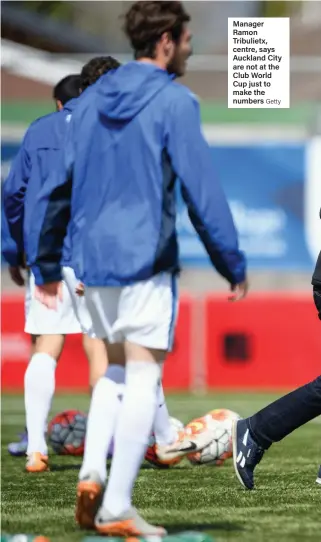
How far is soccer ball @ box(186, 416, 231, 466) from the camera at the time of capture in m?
6.63

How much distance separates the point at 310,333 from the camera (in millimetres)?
13695

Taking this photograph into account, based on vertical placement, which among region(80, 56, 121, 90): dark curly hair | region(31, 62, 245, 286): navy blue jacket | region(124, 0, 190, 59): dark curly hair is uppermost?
region(124, 0, 190, 59): dark curly hair

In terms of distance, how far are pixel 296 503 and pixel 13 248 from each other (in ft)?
7.50

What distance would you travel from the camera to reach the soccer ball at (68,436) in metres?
7.40

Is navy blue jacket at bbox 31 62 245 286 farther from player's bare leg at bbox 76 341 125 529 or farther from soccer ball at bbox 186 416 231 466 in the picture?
soccer ball at bbox 186 416 231 466

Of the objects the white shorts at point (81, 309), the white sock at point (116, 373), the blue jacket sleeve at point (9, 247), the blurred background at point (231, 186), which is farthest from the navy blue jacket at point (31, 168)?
the blurred background at point (231, 186)

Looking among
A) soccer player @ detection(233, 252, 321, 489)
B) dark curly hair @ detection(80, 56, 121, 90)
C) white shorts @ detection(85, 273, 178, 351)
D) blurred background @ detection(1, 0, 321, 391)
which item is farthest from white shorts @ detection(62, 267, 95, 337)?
blurred background @ detection(1, 0, 321, 391)

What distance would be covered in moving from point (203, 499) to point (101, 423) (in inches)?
41.6

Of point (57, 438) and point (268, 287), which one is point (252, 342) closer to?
point (268, 287)

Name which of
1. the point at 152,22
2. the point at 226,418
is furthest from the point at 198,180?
the point at 226,418

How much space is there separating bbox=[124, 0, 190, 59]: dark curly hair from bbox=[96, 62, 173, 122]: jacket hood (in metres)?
0.07

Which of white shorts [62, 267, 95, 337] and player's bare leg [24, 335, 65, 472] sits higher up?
Result: white shorts [62, 267, 95, 337]

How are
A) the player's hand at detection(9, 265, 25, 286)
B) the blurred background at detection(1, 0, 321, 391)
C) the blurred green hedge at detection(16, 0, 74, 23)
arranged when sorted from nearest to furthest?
1. the player's hand at detection(9, 265, 25, 286)
2. the blurred background at detection(1, 0, 321, 391)
3. the blurred green hedge at detection(16, 0, 74, 23)

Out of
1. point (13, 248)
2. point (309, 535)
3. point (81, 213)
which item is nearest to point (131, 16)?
point (81, 213)
